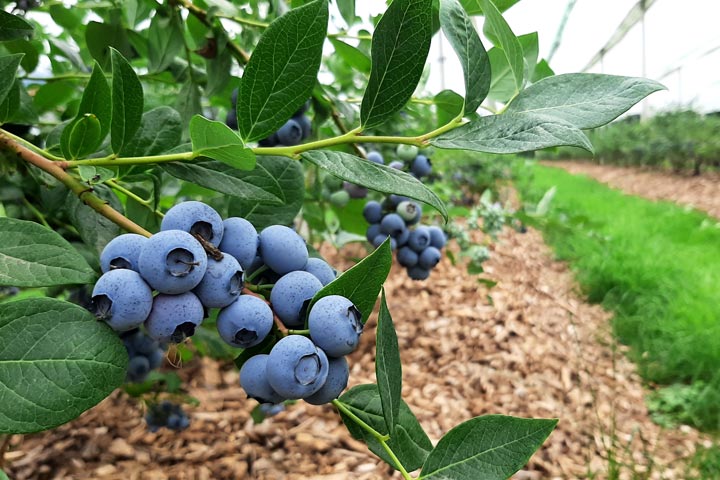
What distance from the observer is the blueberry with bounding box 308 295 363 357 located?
0.47 m

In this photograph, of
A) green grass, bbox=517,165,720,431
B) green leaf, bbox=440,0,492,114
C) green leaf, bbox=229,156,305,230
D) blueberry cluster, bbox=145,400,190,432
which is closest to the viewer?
green leaf, bbox=440,0,492,114

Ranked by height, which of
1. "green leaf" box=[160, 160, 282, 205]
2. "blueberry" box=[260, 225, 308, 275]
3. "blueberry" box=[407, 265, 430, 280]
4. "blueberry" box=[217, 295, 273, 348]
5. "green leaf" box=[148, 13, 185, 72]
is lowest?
"blueberry" box=[407, 265, 430, 280]

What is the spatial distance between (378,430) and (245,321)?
21 cm

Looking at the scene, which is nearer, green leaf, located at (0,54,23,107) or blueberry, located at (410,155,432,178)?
green leaf, located at (0,54,23,107)

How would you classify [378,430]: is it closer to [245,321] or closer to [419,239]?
[245,321]

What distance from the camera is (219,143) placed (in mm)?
507

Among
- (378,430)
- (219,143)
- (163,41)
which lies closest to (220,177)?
(219,143)

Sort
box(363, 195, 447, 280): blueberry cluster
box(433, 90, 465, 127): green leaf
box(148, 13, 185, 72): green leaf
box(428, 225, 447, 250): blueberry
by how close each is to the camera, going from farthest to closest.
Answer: box(428, 225, 447, 250): blueberry → box(363, 195, 447, 280): blueberry cluster → box(148, 13, 185, 72): green leaf → box(433, 90, 465, 127): green leaf

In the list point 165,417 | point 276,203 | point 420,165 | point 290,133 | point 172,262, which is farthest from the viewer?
point 165,417

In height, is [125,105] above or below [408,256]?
above

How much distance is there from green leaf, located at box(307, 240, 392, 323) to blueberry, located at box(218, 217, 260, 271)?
8 cm

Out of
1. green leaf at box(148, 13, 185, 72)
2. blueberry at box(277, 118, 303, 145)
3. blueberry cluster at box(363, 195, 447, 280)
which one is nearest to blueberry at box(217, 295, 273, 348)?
blueberry at box(277, 118, 303, 145)

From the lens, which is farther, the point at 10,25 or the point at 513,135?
the point at 10,25

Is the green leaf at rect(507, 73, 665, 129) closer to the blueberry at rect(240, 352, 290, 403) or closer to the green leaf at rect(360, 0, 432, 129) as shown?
the green leaf at rect(360, 0, 432, 129)
